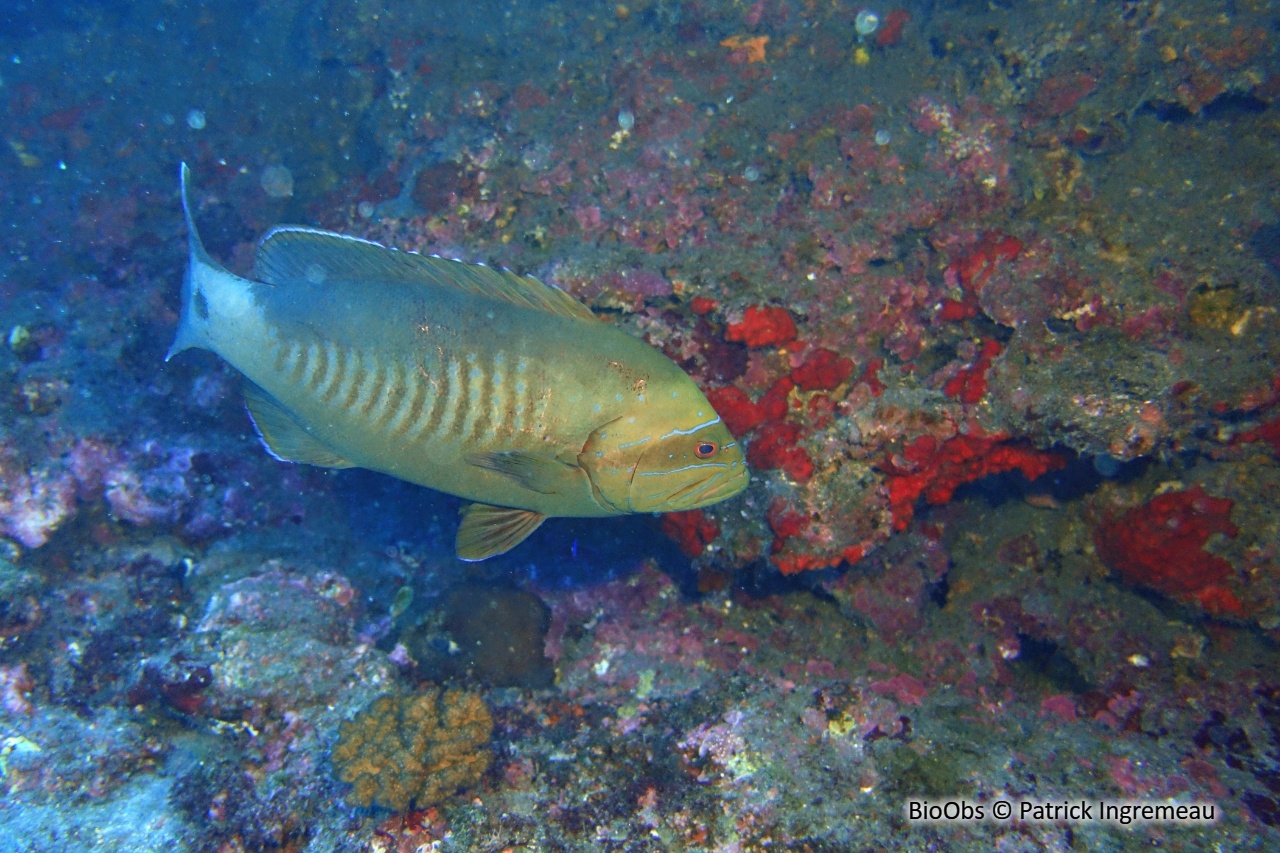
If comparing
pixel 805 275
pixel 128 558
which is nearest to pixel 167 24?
pixel 128 558

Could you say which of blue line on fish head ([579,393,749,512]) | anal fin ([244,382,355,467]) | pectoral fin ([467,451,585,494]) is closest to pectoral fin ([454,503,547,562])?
pectoral fin ([467,451,585,494])

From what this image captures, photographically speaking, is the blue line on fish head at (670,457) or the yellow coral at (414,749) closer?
the blue line on fish head at (670,457)

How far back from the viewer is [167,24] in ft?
41.4

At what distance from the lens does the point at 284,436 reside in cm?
382

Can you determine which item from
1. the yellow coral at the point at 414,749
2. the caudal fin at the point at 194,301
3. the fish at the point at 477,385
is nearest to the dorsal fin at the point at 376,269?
the fish at the point at 477,385

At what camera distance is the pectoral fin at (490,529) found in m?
3.31

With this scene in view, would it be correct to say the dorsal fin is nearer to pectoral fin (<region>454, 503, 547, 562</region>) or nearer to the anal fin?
the anal fin

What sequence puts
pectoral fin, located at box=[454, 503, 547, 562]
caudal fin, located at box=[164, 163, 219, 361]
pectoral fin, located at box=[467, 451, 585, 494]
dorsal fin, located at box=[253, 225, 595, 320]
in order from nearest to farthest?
pectoral fin, located at box=[467, 451, 585, 494] → dorsal fin, located at box=[253, 225, 595, 320] → pectoral fin, located at box=[454, 503, 547, 562] → caudal fin, located at box=[164, 163, 219, 361]

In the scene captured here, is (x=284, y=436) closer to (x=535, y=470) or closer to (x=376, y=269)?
(x=376, y=269)

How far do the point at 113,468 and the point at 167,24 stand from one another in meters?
12.0

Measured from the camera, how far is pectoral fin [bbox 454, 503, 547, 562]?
3.31 m

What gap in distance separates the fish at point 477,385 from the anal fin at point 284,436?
260mm

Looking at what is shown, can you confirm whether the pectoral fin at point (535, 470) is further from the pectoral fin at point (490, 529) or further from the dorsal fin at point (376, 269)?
the dorsal fin at point (376, 269)

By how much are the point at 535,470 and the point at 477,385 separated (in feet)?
1.85
